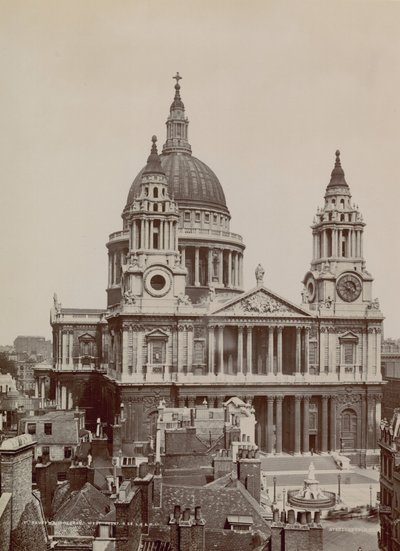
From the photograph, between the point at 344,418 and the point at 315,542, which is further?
the point at 344,418

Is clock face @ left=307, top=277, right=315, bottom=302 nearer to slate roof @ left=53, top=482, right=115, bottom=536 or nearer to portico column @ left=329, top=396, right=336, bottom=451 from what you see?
portico column @ left=329, top=396, right=336, bottom=451

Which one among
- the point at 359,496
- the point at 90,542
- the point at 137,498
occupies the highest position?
the point at 137,498

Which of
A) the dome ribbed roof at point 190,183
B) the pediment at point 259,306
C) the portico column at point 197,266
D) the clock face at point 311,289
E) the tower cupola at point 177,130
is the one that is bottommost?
the pediment at point 259,306

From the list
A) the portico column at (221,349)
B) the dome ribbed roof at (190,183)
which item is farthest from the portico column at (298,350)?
the dome ribbed roof at (190,183)

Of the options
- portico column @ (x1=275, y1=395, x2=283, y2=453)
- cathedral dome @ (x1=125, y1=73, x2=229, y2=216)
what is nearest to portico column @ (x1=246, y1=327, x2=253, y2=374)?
portico column @ (x1=275, y1=395, x2=283, y2=453)

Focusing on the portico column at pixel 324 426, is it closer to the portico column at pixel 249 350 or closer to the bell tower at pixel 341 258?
the portico column at pixel 249 350

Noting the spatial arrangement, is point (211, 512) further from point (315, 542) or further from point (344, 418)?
point (344, 418)

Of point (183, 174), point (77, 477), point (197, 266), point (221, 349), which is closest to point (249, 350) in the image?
point (221, 349)

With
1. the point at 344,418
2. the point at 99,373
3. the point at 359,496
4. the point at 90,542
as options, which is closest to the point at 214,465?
the point at 90,542
